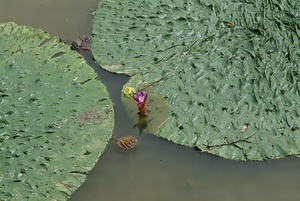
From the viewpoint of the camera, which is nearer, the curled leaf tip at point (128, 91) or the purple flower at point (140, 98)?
the purple flower at point (140, 98)

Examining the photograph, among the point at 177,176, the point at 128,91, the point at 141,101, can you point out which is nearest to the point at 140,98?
the point at 141,101

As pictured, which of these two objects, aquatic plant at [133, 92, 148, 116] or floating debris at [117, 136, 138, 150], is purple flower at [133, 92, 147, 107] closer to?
aquatic plant at [133, 92, 148, 116]

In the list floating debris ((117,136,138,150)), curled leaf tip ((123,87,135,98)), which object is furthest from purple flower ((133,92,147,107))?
floating debris ((117,136,138,150))

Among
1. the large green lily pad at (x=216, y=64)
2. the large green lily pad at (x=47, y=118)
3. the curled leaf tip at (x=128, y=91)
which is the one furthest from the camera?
the curled leaf tip at (x=128, y=91)

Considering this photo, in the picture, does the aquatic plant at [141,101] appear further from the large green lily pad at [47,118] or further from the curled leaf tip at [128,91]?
the large green lily pad at [47,118]

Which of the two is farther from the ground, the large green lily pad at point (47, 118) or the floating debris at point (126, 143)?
the large green lily pad at point (47, 118)

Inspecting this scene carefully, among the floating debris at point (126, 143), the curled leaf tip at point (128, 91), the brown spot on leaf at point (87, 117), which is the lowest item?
the floating debris at point (126, 143)

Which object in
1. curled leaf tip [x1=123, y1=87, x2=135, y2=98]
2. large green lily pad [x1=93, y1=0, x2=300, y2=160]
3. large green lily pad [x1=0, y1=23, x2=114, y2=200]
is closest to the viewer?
large green lily pad [x1=0, y1=23, x2=114, y2=200]

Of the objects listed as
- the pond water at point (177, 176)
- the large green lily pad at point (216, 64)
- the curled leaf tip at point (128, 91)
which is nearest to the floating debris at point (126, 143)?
the pond water at point (177, 176)
